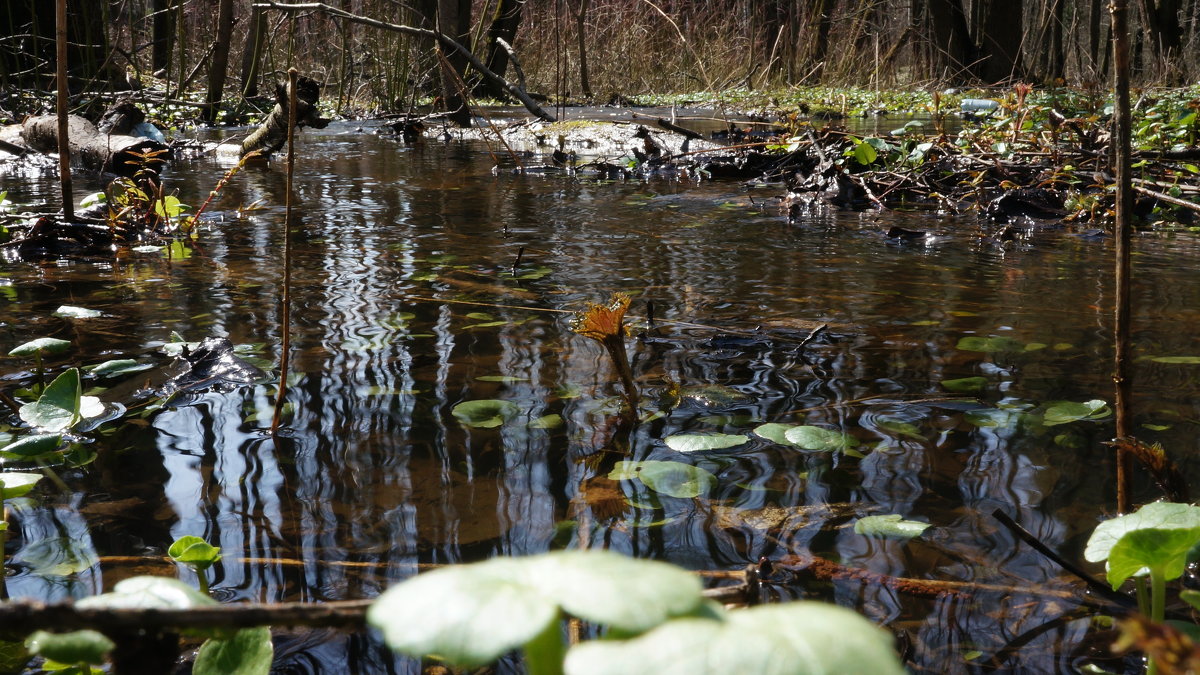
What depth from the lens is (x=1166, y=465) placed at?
1.02 metres

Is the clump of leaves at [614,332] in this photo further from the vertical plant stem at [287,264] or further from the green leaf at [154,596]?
the green leaf at [154,596]

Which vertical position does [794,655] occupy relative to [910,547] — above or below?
above

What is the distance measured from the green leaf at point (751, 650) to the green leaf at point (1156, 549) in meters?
0.46

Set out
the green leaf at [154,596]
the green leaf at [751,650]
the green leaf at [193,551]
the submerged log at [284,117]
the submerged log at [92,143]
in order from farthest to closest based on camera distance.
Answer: the submerged log at [92,143]
the submerged log at [284,117]
the green leaf at [193,551]
the green leaf at [154,596]
the green leaf at [751,650]

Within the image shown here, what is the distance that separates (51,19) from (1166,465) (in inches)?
370

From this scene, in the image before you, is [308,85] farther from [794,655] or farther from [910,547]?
[794,655]

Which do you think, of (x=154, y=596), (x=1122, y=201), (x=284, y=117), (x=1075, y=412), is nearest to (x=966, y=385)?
(x=1075, y=412)

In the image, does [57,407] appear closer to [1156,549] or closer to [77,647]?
[77,647]

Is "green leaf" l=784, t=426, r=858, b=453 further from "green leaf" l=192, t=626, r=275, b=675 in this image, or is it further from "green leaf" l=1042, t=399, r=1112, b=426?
"green leaf" l=192, t=626, r=275, b=675

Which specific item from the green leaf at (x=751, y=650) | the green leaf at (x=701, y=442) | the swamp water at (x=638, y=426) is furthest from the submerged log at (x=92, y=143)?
the green leaf at (x=751, y=650)

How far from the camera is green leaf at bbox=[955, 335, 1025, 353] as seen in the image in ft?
6.14

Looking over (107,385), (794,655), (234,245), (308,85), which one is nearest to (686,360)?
(107,385)

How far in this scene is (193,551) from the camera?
0.92 meters

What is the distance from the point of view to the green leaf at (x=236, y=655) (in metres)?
0.73
